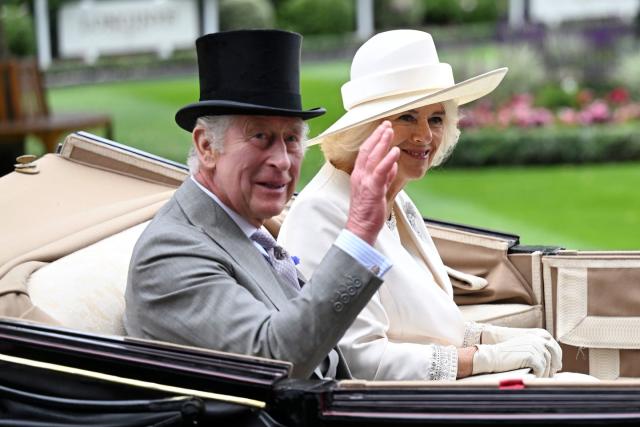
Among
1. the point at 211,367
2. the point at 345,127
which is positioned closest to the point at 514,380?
the point at 211,367

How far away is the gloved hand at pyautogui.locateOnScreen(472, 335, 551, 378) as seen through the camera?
2893 mm

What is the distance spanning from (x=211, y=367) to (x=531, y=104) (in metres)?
11.6

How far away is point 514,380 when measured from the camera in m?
2.13

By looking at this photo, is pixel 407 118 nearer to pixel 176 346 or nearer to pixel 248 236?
pixel 248 236

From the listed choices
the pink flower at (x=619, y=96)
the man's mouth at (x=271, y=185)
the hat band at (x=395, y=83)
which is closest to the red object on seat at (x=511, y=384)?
the man's mouth at (x=271, y=185)

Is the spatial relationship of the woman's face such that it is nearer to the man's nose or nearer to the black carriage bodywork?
the man's nose

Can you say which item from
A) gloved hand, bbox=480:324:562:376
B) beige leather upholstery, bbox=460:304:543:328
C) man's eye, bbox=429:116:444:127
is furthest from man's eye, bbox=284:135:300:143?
beige leather upholstery, bbox=460:304:543:328

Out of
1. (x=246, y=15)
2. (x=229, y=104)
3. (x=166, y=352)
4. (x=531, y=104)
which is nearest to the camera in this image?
(x=166, y=352)

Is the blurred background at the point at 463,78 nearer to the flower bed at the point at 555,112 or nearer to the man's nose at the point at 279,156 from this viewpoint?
the flower bed at the point at 555,112

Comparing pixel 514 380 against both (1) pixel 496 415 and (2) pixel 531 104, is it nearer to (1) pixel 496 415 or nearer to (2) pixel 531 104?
(1) pixel 496 415

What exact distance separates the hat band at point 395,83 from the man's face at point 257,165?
638 mm

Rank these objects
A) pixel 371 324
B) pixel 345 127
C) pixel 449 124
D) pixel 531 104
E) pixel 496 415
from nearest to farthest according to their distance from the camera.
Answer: pixel 496 415, pixel 371 324, pixel 345 127, pixel 449 124, pixel 531 104

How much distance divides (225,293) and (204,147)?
353mm

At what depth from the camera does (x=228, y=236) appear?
2475 mm
